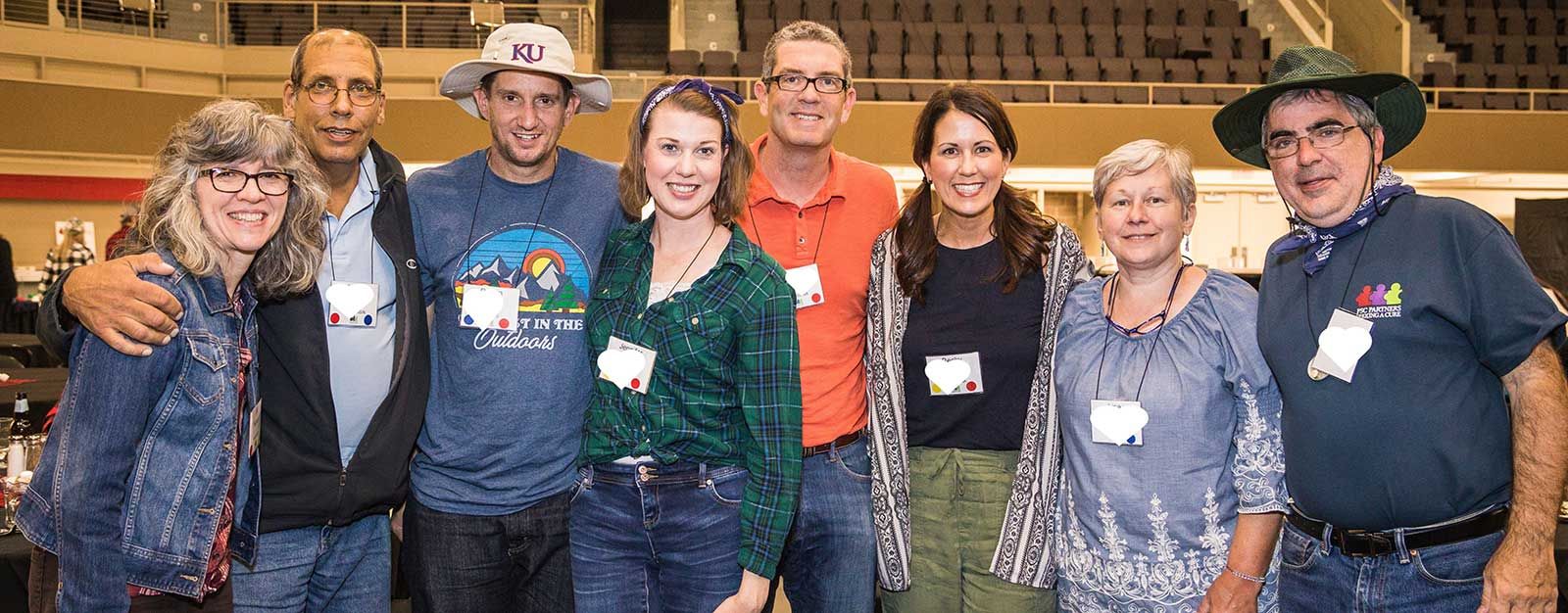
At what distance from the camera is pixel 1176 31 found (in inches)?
602

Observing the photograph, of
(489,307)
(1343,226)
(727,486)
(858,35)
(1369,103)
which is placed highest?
(858,35)

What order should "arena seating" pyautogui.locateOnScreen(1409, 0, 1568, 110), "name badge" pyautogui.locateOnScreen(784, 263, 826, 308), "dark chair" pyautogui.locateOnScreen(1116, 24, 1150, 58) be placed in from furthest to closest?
"dark chair" pyautogui.locateOnScreen(1116, 24, 1150, 58) < "arena seating" pyautogui.locateOnScreen(1409, 0, 1568, 110) < "name badge" pyautogui.locateOnScreen(784, 263, 826, 308)

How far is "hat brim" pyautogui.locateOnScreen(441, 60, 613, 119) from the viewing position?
2.58 m

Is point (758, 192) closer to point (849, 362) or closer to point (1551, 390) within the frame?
point (849, 362)

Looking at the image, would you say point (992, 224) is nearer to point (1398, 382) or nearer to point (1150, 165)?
point (1150, 165)

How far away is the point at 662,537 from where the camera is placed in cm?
207

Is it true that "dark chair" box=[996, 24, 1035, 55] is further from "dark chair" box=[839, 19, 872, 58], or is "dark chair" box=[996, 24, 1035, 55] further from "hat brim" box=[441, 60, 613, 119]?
"hat brim" box=[441, 60, 613, 119]

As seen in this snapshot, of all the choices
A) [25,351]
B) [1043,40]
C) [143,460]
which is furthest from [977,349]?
[1043,40]

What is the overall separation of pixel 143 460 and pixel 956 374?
1638mm

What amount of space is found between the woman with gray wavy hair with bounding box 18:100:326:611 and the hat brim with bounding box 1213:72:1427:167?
2.03 metres

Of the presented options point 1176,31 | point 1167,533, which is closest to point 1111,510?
point 1167,533

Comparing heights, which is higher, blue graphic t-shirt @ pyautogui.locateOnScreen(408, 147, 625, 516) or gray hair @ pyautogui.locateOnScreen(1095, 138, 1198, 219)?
gray hair @ pyautogui.locateOnScreen(1095, 138, 1198, 219)

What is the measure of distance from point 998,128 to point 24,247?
600 inches

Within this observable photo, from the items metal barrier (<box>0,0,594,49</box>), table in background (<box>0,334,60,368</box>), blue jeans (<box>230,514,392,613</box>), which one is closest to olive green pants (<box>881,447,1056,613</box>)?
blue jeans (<box>230,514,392,613</box>)
